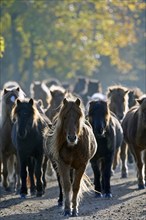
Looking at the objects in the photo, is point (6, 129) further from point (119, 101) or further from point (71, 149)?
point (71, 149)

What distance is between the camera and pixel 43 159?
56.6 feet

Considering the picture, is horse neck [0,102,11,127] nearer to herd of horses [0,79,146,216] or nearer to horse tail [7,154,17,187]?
herd of horses [0,79,146,216]

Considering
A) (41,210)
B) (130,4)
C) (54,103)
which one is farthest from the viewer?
(130,4)

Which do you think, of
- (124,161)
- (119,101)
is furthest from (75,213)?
(119,101)

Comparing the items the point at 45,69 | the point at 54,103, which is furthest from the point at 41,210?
the point at 45,69

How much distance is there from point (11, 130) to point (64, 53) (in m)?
36.2

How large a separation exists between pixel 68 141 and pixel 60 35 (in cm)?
4037

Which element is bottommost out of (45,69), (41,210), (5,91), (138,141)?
(41,210)

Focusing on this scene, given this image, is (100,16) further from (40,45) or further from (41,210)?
(41,210)

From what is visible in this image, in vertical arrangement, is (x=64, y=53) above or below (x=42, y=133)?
above

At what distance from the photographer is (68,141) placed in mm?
13273

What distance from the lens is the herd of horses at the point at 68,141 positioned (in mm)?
13703

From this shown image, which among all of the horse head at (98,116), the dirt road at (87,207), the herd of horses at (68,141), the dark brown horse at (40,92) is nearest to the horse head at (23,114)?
the herd of horses at (68,141)

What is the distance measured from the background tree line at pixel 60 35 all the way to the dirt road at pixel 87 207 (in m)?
31.3
